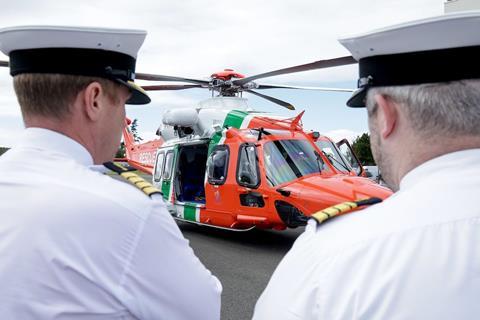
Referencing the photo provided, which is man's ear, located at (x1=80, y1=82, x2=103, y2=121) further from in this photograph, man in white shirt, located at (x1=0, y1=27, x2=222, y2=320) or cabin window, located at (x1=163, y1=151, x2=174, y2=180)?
cabin window, located at (x1=163, y1=151, x2=174, y2=180)

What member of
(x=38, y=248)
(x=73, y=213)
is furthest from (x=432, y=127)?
(x=38, y=248)

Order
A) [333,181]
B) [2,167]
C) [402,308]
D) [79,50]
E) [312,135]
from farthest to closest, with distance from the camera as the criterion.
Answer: [312,135] → [333,181] → [79,50] → [2,167] → [402,308]

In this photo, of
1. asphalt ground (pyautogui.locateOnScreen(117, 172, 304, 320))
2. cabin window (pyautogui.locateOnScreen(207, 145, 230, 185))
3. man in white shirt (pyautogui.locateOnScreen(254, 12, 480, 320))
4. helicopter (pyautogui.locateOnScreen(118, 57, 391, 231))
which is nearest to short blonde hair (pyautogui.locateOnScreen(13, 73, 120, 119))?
man in white shirt (pyautogui.locateOnScreen(254, 12, 480, 320))

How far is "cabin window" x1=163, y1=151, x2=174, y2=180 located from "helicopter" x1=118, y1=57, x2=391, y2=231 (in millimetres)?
14

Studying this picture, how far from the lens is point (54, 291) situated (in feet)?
4.19

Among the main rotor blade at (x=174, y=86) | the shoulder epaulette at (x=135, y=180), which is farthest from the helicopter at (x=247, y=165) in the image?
the shoulder epaulette at (x=135, y=180)

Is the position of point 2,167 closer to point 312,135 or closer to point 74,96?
point 74,96

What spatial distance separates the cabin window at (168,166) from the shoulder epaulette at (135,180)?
929cm

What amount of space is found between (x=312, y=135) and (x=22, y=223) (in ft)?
26.6

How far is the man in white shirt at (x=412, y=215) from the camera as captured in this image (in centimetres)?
104

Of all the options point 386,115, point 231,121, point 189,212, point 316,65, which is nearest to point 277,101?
point 231,121

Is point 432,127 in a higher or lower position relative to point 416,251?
higher

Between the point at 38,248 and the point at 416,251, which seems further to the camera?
the point at 38,248

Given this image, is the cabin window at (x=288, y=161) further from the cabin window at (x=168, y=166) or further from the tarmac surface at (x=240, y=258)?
the cabin window at (x=168, y=166)
